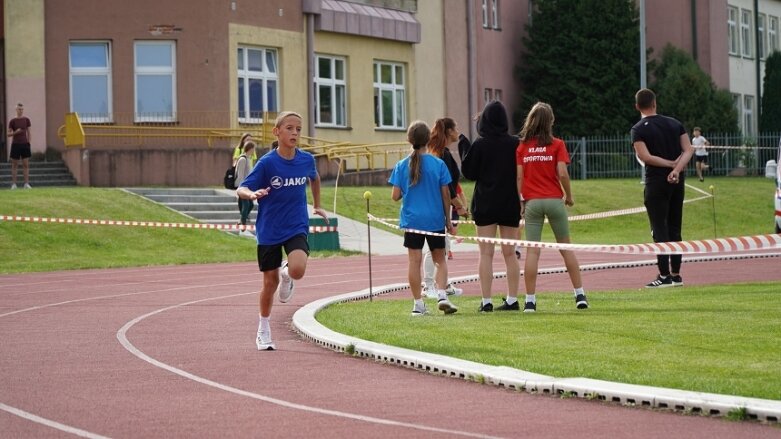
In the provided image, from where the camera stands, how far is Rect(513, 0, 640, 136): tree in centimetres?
5625

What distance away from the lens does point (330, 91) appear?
4706 cm

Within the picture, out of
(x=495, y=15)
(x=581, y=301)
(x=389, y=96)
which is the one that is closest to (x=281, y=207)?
(x=581, y=301)

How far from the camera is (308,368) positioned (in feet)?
37.7

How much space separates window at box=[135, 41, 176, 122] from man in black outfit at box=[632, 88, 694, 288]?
996 inches

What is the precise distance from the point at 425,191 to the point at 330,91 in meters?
32.6

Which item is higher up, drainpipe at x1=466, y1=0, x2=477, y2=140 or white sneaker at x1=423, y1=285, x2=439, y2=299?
drainpipe at x1=466, y1=0, x2=477, y2=140

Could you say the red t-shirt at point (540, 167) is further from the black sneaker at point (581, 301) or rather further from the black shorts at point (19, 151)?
the black shorts at point (19, 151)

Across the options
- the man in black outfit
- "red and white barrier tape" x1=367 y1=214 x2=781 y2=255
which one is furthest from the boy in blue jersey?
the man in black outfit

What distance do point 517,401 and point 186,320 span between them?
6.99 metres

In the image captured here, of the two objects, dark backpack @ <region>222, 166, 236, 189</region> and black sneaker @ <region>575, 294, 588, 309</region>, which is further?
dark backpack @ <region>222, 166, 236, 189</region>

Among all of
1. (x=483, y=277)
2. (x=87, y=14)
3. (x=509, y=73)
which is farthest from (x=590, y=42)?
Result: (x=483, y=277)

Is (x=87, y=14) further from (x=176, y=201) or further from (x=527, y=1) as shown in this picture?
(x=527, y=1)

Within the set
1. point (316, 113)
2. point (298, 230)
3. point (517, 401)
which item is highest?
point (316, 113)

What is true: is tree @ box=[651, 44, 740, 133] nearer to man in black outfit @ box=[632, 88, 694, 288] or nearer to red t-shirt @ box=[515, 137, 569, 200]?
man in black outfit @ box=[632, 88, 694, 288]
